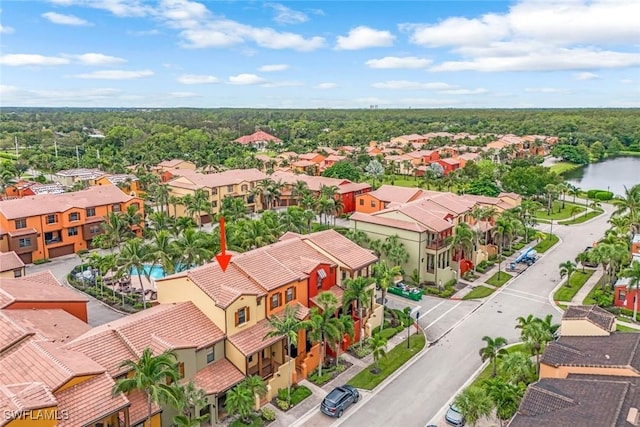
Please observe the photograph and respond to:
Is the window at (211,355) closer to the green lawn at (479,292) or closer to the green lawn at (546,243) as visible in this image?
the green lawn at (479,292)

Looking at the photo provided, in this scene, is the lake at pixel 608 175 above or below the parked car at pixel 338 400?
above

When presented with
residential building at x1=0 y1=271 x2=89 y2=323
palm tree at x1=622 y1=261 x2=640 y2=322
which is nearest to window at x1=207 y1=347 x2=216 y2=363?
residential building at x1=0 y1=271 x2=89 y2=323

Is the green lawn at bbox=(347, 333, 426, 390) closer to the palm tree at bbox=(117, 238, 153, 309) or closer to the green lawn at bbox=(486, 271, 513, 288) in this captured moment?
the green lawn at bbox=(486, 271, 513, 288)

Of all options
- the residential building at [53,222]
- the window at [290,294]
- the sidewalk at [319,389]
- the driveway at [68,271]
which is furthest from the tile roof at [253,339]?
the residential building at [53,222]

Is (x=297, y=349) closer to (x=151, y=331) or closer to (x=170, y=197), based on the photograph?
(x=151, y=331)

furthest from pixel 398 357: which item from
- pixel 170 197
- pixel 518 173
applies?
pixel 518 173
